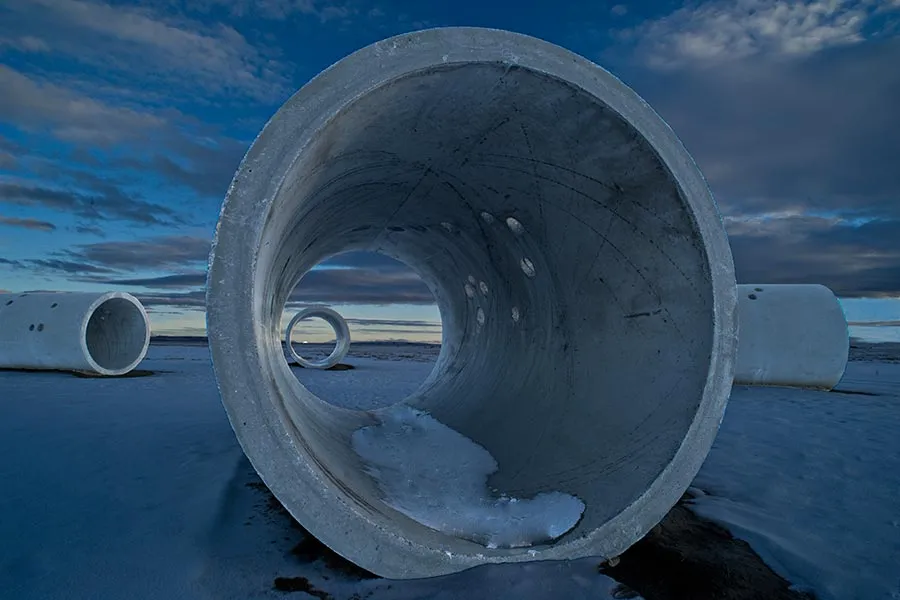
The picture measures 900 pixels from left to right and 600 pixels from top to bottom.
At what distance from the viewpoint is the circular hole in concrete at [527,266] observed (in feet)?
15.0

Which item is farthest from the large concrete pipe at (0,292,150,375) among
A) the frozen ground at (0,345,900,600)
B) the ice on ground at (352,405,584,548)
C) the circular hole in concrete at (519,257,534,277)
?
the circular hole in concrete at (519,257,534,277)

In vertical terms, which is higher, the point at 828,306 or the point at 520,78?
the point at 520,78

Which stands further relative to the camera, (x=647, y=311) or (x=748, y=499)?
(x=748, y=499)

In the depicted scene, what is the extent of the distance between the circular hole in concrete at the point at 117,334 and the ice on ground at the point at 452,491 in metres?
9.63

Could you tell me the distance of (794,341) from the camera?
1022 centimetres

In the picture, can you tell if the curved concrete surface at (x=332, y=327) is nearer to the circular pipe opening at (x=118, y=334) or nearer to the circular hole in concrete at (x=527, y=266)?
the circular pipe opening at (x=118, y=334)

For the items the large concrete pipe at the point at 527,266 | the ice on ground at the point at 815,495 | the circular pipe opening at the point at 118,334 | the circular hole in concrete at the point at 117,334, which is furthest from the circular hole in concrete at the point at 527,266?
the circular hole in concrete at the point at 117,334

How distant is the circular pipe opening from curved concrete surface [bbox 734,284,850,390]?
12.5 metres

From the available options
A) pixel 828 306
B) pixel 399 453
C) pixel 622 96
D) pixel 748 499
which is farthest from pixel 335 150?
pixel 828 306

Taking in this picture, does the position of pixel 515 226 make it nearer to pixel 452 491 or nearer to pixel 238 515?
pixel 452 491

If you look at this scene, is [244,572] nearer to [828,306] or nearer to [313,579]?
[313,579]

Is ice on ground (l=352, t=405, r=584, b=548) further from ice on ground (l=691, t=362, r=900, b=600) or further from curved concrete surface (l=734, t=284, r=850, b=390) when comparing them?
curved concrete surface (l=734, t=284, r=850, b=390)

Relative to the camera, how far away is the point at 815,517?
3.52 meters

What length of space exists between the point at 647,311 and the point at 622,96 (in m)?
1.16
